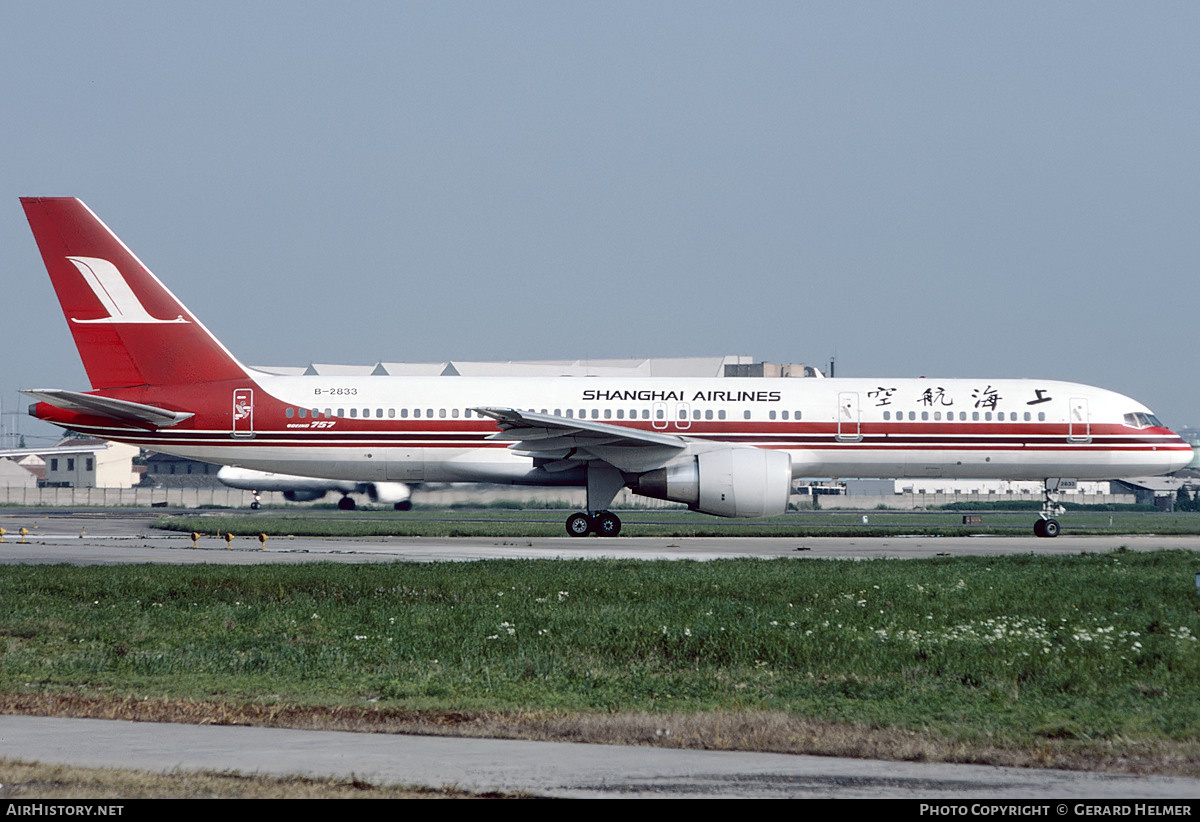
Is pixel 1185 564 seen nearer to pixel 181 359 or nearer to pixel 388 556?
pixel 388 556

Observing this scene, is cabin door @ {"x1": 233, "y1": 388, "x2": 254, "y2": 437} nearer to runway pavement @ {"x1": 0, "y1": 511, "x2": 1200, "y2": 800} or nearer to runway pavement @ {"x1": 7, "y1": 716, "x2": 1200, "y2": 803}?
runway pavement @ {"x1": 0, "y1": 511, "x2": 1200, "y2": 800}

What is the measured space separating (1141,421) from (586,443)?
1554 centimetres

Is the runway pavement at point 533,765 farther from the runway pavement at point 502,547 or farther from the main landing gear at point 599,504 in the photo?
the main landing gear at point 599,504

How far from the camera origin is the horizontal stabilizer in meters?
30.2

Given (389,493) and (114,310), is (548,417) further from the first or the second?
(389,493)

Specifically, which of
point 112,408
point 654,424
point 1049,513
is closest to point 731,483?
point 654,424

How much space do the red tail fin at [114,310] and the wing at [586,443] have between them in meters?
7.79

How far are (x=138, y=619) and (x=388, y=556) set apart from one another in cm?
1038

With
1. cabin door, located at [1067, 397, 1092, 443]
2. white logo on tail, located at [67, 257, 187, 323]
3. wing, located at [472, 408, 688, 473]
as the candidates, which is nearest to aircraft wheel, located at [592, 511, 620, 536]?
wing, located at [472, 408, 688, 473]

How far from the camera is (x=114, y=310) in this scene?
31562mm

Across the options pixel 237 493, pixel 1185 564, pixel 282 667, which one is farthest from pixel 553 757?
pixel 237 493

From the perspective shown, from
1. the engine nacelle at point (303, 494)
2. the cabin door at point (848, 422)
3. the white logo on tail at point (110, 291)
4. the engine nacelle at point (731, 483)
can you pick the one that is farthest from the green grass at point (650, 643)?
the engine nacelle at point (303, 494)

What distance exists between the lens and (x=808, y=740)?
844cm

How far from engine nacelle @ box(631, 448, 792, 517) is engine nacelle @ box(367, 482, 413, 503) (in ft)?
70.2
